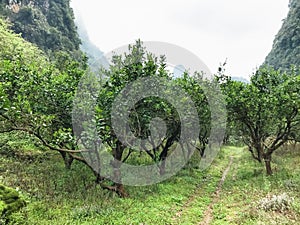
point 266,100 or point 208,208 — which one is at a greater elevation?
point 266,100

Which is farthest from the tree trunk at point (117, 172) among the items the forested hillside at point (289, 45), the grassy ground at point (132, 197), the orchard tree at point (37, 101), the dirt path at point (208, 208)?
the forested hillside at point (289, 45)

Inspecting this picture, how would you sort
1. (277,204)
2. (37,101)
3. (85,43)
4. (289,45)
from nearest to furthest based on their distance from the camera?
(277,204) < (37,101) < (289,45) < (85,43)

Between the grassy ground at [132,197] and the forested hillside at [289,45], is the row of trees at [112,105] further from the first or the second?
the forested hillside at [289,45]

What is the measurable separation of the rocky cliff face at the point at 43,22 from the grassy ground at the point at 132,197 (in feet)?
146

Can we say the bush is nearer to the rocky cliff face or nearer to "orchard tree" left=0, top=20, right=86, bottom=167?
"orchard tree" left=0, top=20, right=86, bottom=167

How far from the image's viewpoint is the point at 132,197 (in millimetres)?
12688

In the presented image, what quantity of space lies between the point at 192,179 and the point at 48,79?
11.2 meters

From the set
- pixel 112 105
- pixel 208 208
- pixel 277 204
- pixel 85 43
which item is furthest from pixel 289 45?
pixel 85 43

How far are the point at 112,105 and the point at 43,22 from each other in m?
59.8

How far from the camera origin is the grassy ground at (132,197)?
964cm

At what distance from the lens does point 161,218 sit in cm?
1035

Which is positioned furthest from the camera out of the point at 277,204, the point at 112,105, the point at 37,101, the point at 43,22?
the point at 43,22

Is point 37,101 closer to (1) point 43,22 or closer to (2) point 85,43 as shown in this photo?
(1) point 43,22

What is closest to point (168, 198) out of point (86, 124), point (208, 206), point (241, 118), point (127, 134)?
point (208, 206)
